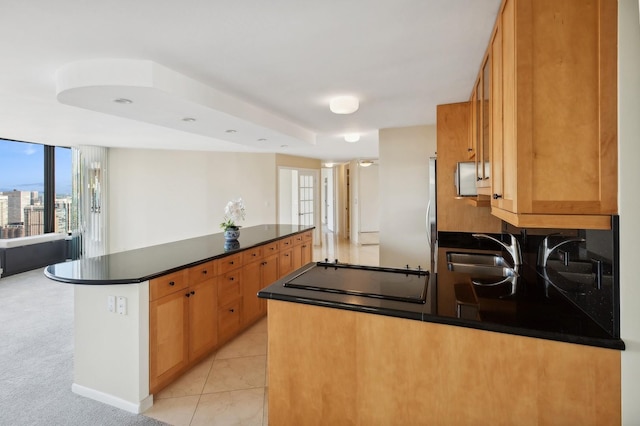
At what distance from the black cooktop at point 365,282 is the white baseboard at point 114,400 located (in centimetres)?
126

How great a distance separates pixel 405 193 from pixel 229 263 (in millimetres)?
2527

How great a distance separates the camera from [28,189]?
19.7ft

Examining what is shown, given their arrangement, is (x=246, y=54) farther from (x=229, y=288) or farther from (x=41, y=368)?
(x=41, y=368)

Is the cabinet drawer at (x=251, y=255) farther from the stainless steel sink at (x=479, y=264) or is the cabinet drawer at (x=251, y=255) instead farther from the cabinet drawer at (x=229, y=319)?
the stainless steel sink at (x=479, y=264)

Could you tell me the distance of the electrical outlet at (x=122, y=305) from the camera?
2.09m

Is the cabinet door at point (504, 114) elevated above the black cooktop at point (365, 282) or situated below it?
above

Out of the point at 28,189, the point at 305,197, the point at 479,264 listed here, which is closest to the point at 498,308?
the point at 479,264

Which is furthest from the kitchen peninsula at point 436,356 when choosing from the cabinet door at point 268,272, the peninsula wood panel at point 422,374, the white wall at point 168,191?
the white wall at point 168,191

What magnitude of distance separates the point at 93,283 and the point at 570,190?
8.07 ft

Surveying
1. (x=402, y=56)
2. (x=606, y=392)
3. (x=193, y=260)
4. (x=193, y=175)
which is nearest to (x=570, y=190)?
(x=606, y=392)

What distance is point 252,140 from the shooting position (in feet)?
14.4

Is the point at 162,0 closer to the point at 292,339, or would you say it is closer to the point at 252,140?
the point at 292,339

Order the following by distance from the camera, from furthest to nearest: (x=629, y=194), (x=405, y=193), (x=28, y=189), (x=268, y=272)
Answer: (x=28, y=189) < (x=405, y=193) < (x=268, y=272) < (x=629, y=194)

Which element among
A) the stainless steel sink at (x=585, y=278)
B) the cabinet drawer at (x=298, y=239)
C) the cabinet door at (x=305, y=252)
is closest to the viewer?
the stainless steel sink at (x=585, y=278)
